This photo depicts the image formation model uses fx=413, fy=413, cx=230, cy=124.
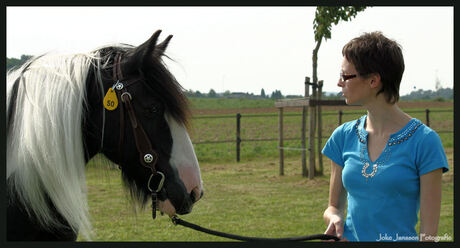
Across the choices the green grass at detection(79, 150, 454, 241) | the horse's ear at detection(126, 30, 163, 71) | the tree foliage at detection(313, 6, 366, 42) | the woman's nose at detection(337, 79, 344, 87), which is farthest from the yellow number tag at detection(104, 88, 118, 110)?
the tree foliage at detection(313, 6, 366, 42)

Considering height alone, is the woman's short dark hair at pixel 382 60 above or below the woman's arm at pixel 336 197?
above

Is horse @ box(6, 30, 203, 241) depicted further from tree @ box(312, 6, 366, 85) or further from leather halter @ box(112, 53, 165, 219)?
tree @ box(312, 6, 366, 85)

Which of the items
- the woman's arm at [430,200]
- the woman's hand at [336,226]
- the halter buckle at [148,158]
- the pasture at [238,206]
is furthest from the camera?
the pasture at [238,206]

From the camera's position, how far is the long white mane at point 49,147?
181 cm

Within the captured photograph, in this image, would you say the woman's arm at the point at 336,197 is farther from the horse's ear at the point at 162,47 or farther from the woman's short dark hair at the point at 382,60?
the horse's ear at the point at 162,47

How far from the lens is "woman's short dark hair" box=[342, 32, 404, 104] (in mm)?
1683

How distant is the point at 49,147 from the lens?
182 centimetres

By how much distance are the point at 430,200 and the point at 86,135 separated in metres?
1.54

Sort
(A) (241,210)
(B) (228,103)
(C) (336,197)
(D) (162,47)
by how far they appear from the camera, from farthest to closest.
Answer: (B) (228,103), (A) (241,210), (D) (162,47), (C) (336,197)

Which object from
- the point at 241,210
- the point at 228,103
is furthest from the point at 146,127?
the point at 228,103

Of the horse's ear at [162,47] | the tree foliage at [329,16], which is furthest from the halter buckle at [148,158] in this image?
the tree foliage at [329,16]

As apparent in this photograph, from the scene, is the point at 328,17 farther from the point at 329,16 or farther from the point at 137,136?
the point at 137,136

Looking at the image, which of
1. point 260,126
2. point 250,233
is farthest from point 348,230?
point 260,126

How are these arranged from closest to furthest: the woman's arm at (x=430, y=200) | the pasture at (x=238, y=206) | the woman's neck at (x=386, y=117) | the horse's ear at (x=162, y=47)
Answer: the woman's arm at (x=430, y=200) → the woman's neck at (x=386, y=117) → the horse's ear at (x=162, y=47) → the pasture at (x=238, y=206)
